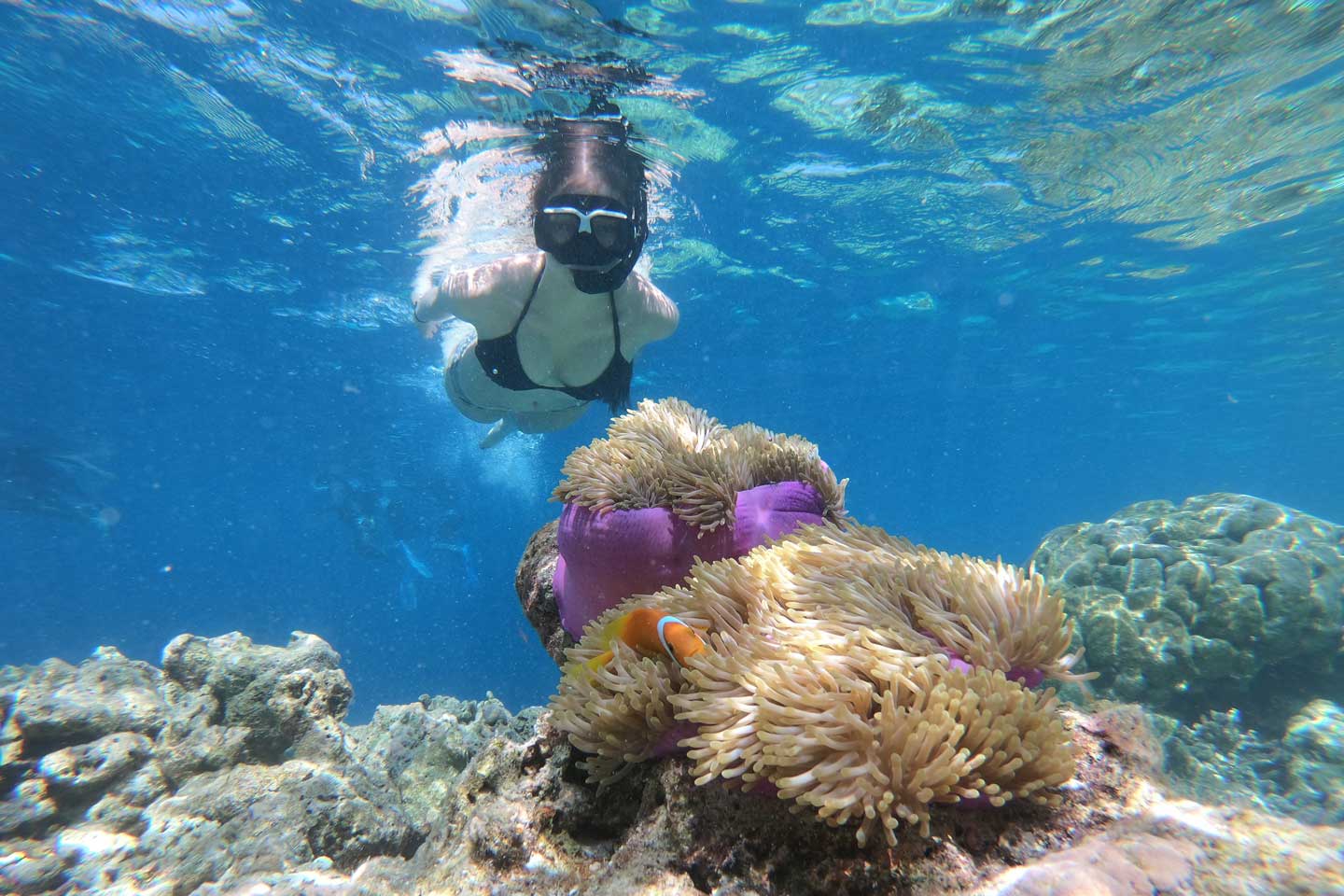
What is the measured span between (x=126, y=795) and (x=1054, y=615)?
18.0 feet

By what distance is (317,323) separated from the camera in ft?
64.5

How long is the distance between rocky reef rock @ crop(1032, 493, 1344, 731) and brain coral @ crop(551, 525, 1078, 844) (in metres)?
5.76

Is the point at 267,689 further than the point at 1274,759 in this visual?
No

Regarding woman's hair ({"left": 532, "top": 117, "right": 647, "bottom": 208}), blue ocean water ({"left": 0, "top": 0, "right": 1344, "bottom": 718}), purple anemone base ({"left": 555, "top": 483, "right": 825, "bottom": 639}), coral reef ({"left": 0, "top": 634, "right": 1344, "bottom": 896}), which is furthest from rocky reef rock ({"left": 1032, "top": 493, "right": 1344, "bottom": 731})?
woman's hair ({"left": 532, "top": 117, "right": 647, "bottom": 208})

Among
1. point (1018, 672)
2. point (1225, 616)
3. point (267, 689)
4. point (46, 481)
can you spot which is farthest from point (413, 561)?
point (1018, 672)

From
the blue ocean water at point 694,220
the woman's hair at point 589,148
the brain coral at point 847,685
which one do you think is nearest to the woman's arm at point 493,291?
the blue ocean water at point 694,220

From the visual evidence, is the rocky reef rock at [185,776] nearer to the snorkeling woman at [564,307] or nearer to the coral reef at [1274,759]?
the snorkeling woman at [564,307]

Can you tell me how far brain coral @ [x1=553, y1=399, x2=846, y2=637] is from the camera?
252 cm

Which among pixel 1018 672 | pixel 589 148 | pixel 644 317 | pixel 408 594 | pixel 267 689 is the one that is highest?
pixel 408 594

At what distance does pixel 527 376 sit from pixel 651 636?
531cm

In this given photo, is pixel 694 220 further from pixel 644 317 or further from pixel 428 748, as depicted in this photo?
pixel 428 748

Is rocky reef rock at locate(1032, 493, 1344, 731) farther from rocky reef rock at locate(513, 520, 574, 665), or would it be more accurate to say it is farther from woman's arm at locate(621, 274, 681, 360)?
rocky reef rock at locate(513, 520, 574, 665)

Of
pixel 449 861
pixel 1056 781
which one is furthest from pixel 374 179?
pixel 1056 781

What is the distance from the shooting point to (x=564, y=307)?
6.18 metres
